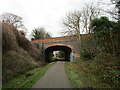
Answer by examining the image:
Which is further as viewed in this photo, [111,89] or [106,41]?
[106,41]

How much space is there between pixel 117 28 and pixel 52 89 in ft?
24.3

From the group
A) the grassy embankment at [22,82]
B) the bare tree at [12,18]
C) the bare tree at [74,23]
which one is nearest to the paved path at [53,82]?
the grassy embankment at [22,82]

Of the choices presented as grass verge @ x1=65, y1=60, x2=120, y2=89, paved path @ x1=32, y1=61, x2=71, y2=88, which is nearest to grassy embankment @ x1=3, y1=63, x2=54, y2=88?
paved path @ x1=32, y1=61, x2=71, y2=88

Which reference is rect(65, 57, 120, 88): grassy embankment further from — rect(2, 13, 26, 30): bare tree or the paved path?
rect(2, 13, 26, 30): bare tree

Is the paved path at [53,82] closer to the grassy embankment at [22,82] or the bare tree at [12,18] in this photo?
the grassy embankment at [22,82]

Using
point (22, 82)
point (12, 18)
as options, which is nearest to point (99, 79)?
point (22, 82)

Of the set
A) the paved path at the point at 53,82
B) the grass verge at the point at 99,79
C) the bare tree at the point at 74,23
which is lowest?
the paved path at the point at 53,82

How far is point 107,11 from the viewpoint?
535 centimetres

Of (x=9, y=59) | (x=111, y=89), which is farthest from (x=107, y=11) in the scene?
(x=9, y=59)

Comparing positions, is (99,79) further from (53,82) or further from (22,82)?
(22,82)

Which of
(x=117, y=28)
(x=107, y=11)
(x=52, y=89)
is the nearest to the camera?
(x=52, y=89)

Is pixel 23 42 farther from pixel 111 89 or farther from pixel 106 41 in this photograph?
pixel 111 89

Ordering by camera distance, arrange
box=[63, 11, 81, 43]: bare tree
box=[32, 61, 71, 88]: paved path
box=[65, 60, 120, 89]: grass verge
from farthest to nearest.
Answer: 1. box=[63, 11, 81, 43]: bare tree
2. box=[32, 61, 71, 88]: paved path
3. box=[65, 60, 120, 89]: grass verge

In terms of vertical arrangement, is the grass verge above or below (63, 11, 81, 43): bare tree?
below
